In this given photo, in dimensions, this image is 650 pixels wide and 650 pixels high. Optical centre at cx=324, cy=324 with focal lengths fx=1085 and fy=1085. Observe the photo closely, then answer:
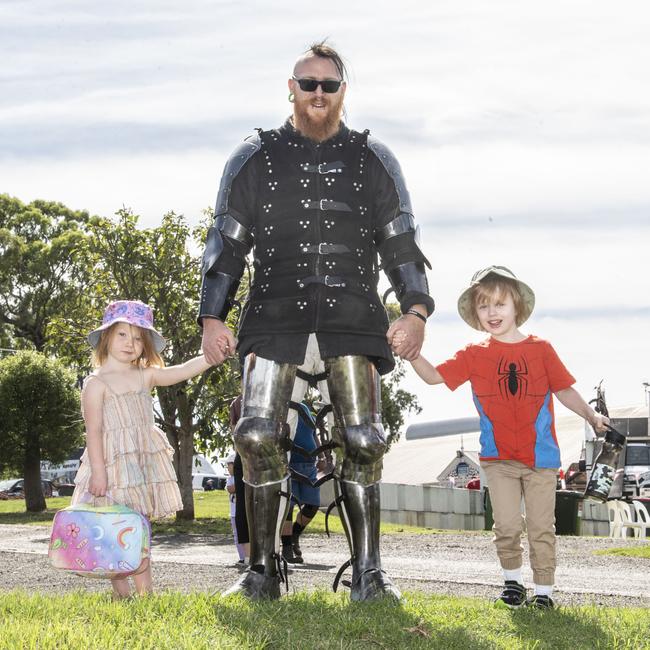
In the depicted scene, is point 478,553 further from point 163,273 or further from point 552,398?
point 163,273

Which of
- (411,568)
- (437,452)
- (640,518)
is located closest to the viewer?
(411,568)

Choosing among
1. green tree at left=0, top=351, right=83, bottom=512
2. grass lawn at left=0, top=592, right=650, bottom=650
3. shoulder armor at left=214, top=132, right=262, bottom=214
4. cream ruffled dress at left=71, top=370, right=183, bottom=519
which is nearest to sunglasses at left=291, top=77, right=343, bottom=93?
shoulder armor at left=214, top=132, right=262, bottom=214

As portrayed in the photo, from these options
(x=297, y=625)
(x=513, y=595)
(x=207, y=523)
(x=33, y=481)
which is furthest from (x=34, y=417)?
(x=297, y=625)

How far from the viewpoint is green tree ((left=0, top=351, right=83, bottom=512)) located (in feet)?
83.0

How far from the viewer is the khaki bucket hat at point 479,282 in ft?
18.2

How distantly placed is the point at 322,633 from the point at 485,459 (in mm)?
1580

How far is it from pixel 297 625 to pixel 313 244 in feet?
6.08

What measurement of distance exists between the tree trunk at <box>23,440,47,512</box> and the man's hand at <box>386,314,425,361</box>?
21.4 metres

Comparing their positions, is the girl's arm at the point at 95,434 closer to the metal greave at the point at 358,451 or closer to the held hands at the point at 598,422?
the metal greave at the point at 358,451

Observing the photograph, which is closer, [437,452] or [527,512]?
[527,512]

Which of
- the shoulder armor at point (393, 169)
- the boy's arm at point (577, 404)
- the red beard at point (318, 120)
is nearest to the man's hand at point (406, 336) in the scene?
the shoulder armor at point (393, 169)

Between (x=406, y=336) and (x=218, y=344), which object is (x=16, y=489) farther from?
(x=406, y=336)

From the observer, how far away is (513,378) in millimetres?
5383

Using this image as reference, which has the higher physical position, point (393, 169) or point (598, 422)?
point (393, 169)
